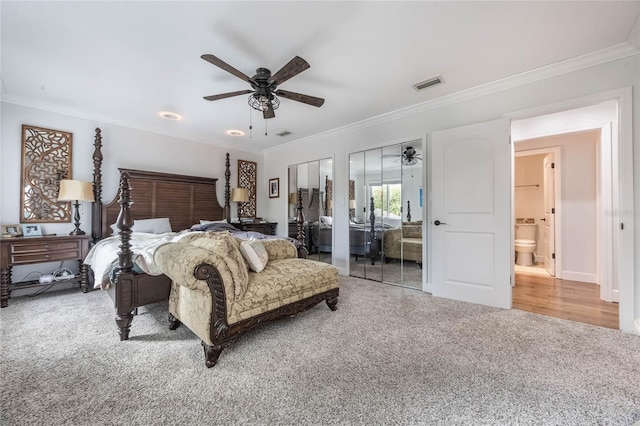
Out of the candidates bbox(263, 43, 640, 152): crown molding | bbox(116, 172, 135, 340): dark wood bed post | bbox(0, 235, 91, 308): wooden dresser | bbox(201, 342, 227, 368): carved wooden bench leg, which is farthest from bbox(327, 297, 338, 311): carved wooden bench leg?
bbox(0, 235, 91, 308): wooden dresser

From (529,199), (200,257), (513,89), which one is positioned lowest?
(200,257)

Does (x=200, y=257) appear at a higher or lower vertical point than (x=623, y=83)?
lower

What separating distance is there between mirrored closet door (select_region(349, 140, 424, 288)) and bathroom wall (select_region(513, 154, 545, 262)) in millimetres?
3487

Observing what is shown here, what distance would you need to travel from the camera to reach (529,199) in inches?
217

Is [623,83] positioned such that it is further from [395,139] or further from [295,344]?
[295,344]

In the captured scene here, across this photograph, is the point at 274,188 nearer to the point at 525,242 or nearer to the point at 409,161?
the point at 409,161

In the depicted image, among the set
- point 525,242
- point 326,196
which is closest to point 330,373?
point 326,196

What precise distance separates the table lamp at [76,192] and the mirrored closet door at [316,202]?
3.03 m

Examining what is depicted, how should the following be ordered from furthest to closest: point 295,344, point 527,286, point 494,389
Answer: point 527,286, point 295,344, point 494,389

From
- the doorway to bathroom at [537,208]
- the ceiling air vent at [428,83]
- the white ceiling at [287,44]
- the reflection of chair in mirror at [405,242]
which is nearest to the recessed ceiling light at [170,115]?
A: the white ceiling at [287,44]

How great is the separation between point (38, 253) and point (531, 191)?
8.30 m

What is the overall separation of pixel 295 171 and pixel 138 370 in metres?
4.18

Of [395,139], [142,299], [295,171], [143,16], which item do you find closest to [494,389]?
[142,299]

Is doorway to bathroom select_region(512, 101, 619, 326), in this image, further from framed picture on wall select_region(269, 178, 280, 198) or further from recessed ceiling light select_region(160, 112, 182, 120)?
recessed ceiling light select_region(160, 112, 182, 120)
